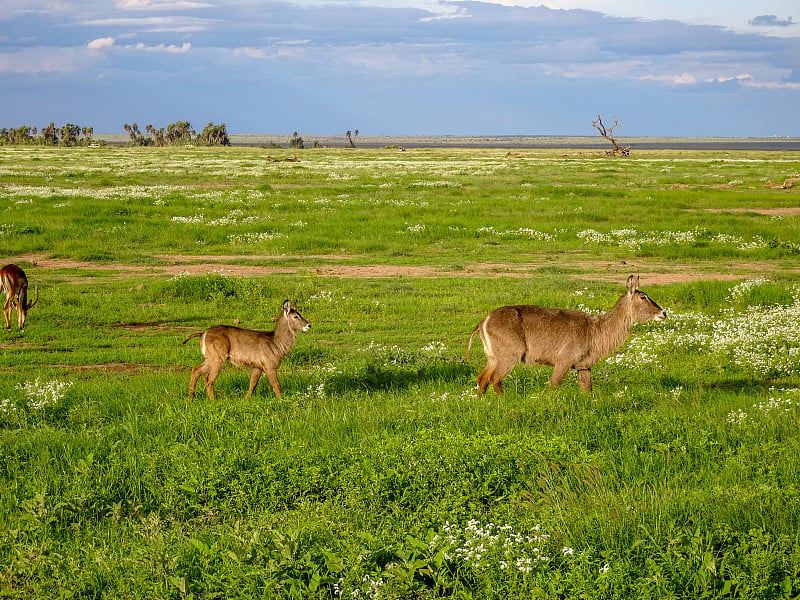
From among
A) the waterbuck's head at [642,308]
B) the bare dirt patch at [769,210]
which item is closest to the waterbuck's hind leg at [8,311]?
the waterbuck's head at [642,308]

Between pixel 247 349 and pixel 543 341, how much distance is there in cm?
354

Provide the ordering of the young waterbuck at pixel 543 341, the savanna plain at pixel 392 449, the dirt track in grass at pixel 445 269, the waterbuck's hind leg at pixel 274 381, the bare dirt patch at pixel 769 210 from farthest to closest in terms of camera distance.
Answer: the bare dirt patch at pixel 769 210, the dirt track in grass at pixel 445 269, the waterbuck's hind leg at pixel 274 381, the young waterbuck at pixel 543 341, the savanna plain at pixel 392 449

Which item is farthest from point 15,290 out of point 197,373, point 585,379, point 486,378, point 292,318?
point 585,379

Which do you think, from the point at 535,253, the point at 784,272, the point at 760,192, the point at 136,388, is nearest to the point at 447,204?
the point at 535,253

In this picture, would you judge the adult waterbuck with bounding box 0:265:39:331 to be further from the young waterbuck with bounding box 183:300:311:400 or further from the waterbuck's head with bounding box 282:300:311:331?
the waterbuck's head with bounding box 282:300:311:331

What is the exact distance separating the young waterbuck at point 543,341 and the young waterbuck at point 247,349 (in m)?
2.23

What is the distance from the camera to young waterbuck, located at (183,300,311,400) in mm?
9461

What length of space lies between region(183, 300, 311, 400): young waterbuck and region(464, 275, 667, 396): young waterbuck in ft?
7.30

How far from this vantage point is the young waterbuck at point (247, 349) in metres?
9.46

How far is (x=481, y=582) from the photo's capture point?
16.3ft

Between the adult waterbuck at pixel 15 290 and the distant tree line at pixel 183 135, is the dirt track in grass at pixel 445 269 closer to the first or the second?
the adult waterbuck at pixel 15 290

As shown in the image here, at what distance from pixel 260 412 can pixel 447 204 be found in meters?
26.9

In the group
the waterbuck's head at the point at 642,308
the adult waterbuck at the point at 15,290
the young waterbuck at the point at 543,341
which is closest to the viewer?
the young waterbuck at the point at 543,341

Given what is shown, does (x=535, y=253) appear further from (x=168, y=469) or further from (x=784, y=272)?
(x=168, y=469)
